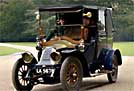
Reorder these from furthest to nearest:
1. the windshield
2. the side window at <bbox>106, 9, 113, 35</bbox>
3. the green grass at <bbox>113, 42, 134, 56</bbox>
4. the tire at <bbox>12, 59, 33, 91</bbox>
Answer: the green grass at <bbox>113, 42, 134, 56</bbox>, the side window at <bbox>106, 9, 113, 35</bbox>, the windshield, the tire at <bbox>12, 59, 33, 91</bbox>

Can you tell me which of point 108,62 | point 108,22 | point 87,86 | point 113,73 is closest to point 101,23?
point 108,22

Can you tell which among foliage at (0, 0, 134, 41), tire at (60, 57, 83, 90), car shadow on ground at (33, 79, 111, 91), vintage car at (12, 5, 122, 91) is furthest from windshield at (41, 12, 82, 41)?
foliage at (0, 0, 134, 41)

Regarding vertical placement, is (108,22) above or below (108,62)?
above

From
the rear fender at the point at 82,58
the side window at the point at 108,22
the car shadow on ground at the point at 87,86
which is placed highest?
the side window at the point at 108,22

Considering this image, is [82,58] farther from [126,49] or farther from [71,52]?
[126,49]

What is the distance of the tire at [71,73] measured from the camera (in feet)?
38.5

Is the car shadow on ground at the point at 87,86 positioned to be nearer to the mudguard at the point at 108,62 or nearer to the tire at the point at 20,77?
the mudguard at the point at 108,62

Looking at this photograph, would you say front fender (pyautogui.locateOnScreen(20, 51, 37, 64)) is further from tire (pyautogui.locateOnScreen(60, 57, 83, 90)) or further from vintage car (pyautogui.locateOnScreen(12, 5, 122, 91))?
tire (pyautogui.locateOnScreen(60, 57, 83, 90))

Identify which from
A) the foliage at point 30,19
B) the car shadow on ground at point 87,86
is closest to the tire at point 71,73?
the car shadow on ground at point 87,86

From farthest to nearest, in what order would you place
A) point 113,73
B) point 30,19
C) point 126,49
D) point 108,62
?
point 30,19 → point 126,49 → point 113,73 → point 108,62

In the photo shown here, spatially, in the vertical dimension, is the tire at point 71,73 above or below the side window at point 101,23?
below

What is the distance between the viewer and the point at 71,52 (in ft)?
40.3

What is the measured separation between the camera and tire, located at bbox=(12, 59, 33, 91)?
12.5 metres

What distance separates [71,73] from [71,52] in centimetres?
52
